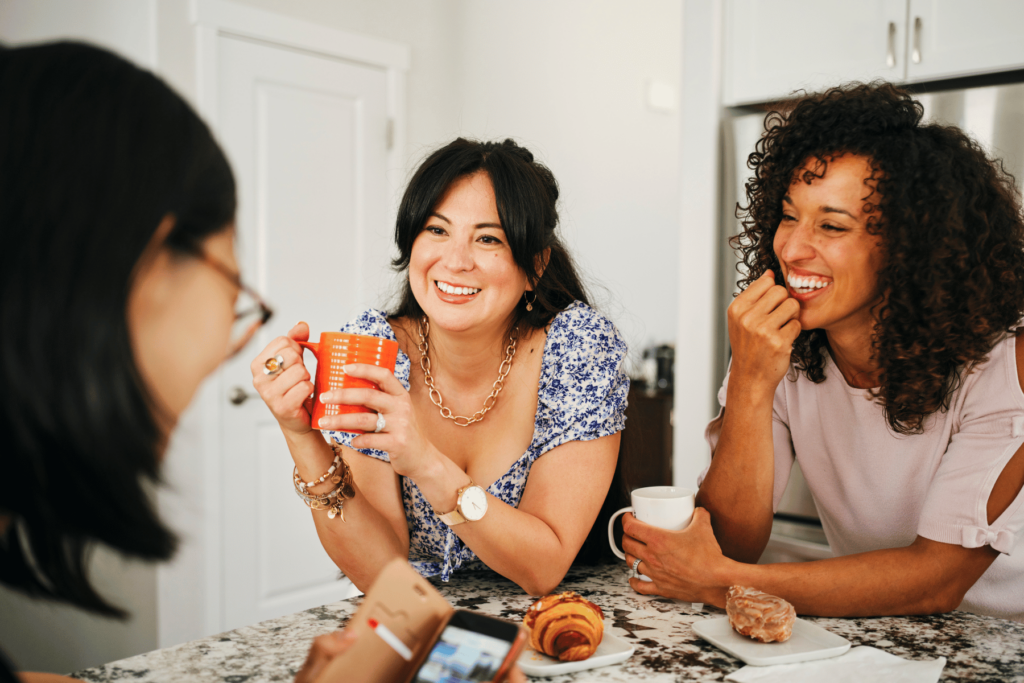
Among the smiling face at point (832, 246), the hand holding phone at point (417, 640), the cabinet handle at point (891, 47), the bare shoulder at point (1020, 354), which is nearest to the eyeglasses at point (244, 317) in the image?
the hand holding phone at point (417, 640)

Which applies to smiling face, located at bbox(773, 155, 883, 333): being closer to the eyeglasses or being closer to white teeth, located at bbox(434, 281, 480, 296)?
white teeth, located at bbox(434, 281, 480, 296)

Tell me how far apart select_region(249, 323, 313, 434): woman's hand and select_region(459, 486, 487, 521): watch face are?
0.27 metres

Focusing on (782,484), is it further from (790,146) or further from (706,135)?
(706,135)

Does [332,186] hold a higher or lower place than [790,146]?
higher

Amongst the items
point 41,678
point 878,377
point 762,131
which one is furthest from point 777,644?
point 762,131

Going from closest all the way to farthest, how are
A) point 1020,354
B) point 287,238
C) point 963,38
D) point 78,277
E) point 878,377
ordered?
1. point 78,277
2. point 1020,354
3. point 878,377
4. point 963,38
5. point 287,238

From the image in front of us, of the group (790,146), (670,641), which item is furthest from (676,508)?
(790,146)

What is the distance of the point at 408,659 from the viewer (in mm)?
666

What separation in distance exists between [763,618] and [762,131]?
1895 millimetres

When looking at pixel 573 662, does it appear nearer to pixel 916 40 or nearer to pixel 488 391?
pixel 488 391

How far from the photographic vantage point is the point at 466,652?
0.66 m

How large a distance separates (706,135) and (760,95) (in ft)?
0.69

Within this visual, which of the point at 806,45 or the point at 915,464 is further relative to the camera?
the point at 806,45

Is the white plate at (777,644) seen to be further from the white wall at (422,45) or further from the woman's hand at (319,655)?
the white wall at (422,45)
